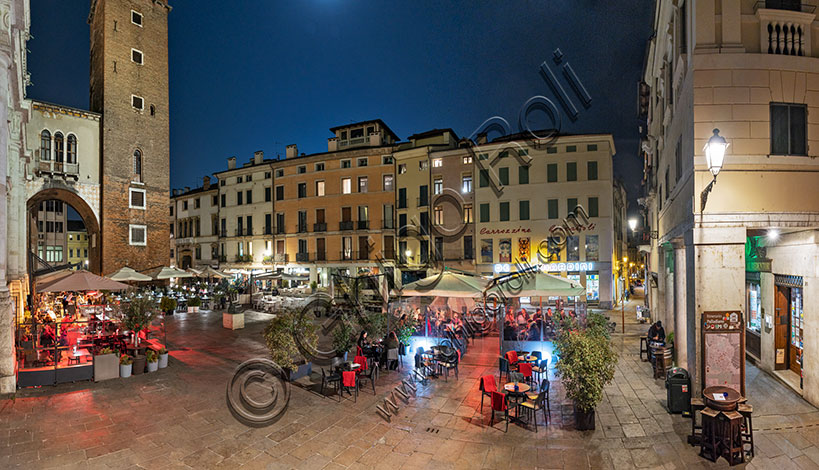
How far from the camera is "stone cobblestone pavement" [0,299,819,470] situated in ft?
20.9

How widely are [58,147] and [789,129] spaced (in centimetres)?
3766

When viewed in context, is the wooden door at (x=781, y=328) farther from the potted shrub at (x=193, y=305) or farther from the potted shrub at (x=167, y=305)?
the potted shrub at (x=193, y=305)

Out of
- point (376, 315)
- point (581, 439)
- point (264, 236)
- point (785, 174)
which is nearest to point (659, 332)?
point (785, 174)

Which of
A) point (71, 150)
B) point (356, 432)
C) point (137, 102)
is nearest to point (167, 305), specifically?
point (71, 150)

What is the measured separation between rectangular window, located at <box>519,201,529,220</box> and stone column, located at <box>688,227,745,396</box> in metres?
22.6

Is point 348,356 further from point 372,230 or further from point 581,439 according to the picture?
Answer: point 372,230

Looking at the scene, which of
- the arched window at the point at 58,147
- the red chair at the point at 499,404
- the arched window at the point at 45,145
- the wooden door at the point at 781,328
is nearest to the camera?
the red chair at the point at 499,404

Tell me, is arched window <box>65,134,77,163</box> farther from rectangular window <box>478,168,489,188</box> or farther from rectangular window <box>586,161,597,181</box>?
rectangular window <box>586,161,597,181</box>

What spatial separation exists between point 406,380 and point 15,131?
62.1 feet

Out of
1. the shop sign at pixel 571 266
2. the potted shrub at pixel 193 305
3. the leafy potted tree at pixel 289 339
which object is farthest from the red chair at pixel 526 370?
the potted shrub at pixel 193 305

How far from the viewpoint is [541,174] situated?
30.1 meters

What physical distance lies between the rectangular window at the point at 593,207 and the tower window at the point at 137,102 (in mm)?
34050

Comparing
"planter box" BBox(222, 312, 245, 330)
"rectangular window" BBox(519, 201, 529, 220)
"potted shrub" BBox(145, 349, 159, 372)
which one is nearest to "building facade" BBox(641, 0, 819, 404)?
"potted shrub" BBox(145, 349, 159, 372)

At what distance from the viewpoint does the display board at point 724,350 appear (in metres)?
7.93
